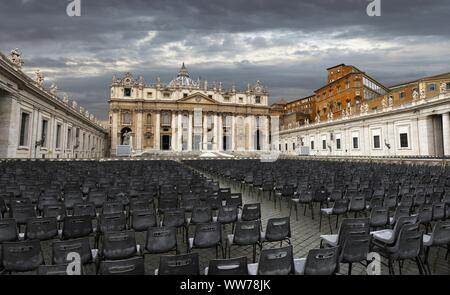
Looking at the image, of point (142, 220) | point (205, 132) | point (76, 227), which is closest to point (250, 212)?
point (142, 220)

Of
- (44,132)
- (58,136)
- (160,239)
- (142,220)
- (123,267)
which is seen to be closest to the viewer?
(123,267)

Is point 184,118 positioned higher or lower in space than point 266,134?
higher

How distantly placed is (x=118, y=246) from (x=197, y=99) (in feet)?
215

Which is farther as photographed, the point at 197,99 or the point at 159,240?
the point at 197,99

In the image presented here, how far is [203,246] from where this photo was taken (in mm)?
4859

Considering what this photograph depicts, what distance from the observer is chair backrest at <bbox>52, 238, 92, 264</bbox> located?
3.60 metres

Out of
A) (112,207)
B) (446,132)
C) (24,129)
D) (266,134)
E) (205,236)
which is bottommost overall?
(205,236)

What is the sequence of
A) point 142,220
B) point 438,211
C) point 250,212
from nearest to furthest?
point 142,220, point 438,211, point 250,212

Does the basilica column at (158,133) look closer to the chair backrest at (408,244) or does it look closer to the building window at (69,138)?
the building window at (69,138)

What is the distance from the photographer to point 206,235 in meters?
4.84

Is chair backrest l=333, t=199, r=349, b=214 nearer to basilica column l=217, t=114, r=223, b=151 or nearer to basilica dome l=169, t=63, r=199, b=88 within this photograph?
basilica column l=217, t=114, r=223, b=151

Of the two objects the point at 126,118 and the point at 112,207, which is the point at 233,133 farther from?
the point at 112,207
